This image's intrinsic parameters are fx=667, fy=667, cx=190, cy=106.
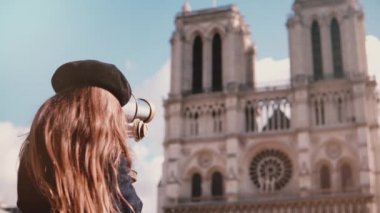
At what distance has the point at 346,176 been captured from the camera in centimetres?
2911

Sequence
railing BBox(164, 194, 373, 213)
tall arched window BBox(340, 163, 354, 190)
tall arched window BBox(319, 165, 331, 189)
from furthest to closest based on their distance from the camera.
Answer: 1. tall arched window BBox(319, 165, 331, 189)
2. tall arched window BBox(340, 163, 354, 190)
3. railing BBox(164, 194, 373, 213)

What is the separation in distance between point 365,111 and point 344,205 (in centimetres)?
427

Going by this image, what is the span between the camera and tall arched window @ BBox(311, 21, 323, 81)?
102 ft

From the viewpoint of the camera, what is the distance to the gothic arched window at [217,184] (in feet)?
101

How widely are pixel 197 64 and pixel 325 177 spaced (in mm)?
8747

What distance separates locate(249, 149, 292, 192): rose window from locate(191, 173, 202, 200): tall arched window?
2.45 metres

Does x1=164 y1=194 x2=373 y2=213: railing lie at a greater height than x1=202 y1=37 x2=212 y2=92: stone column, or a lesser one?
lesser

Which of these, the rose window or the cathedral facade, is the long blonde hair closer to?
the cathedral facade

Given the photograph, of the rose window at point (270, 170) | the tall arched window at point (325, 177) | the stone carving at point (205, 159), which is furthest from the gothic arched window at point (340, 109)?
the stone carving at point (205, 159)

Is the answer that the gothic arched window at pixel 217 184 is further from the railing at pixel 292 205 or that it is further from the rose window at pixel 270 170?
the rose window at pixel 270 170

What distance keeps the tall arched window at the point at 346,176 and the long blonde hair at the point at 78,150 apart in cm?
2832

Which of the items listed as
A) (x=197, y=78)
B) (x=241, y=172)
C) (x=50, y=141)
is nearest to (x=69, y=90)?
(x=50, y=141)

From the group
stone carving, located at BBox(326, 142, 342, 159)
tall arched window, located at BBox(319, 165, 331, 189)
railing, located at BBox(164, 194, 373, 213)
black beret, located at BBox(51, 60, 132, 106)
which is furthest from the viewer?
stone carving, located at BBox(326, 142, 342, 159)

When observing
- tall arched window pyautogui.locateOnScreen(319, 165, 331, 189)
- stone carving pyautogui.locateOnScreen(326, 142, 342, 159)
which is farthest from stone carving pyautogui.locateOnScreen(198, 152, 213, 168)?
stone carving pyautogui.locateOnScreen(326, 142, 342, 159)
